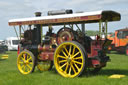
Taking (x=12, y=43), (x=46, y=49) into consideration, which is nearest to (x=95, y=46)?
(x=46, y=49)

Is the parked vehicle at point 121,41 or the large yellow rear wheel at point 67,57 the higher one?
the large yellow rear wheel at point 67,57

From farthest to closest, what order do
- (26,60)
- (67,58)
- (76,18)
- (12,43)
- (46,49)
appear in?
(12,43) < (26,60) < (46,49) < (67,58) < (76,18)

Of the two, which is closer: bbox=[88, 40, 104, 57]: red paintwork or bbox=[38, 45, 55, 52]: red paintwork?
bbox=[88, 40, 104, 57]: red paintwork

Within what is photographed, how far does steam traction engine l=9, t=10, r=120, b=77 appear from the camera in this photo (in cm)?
750


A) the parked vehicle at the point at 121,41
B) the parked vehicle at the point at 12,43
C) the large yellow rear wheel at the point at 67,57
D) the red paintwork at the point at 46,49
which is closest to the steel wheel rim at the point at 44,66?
the red paintwork at the point at 46,49

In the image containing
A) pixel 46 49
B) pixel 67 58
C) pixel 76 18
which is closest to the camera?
pixel 76 18

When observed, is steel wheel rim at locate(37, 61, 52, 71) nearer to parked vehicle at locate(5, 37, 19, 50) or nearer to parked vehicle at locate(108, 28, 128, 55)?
parked vehicle at locate(108, 28, 128, 55)

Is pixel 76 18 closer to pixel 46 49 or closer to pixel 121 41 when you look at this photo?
pixel 46 49

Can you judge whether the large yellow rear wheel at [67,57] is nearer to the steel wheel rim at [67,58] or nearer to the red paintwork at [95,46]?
the steel wheel rim at [67,58]

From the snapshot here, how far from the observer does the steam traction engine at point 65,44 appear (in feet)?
24.6

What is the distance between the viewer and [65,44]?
7.67 metres

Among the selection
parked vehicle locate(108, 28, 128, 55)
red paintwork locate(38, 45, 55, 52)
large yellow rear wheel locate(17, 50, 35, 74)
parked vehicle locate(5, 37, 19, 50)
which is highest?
red paintwork locate(38, 45, 55, 52)

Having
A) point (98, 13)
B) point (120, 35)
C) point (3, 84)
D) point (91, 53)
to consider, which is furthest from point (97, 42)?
point (120, 35)

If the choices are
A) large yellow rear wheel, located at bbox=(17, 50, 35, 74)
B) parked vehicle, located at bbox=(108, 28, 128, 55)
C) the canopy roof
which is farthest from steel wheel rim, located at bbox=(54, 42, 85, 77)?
parked vehicle, located at bbox=(108, 28, 128, 55)
